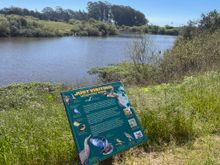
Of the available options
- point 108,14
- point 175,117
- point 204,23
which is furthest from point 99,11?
point 175,117

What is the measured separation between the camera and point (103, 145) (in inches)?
134

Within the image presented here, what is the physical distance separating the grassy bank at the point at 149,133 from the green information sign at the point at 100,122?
928 millimetres

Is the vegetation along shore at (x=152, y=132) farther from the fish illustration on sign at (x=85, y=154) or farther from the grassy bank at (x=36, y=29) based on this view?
the grassy bank at (x=36, y=29)

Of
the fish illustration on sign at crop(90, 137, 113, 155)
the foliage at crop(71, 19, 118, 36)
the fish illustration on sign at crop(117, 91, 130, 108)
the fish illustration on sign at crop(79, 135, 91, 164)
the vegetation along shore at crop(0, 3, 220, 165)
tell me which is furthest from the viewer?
the foliage at crop(71, 19, 118, 36)

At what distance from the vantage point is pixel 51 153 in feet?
14.1

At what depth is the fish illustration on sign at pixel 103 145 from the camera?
10.9 feet

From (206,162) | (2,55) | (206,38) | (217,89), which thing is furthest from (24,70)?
(206,162)

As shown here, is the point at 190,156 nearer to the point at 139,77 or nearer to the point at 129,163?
the point at 129,163

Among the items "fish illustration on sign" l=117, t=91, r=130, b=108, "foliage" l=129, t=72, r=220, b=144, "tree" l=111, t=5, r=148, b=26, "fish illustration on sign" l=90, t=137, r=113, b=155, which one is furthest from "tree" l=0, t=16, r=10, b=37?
"tree" l=111, t=5, r=148, b=26

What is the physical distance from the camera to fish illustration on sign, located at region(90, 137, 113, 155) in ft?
10.9

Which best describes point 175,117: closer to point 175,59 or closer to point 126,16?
point 175,59

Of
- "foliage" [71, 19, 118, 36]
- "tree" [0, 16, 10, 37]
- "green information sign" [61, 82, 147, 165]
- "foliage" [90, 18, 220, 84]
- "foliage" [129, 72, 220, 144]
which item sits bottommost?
"foliage" [71, 19, 118, 36]

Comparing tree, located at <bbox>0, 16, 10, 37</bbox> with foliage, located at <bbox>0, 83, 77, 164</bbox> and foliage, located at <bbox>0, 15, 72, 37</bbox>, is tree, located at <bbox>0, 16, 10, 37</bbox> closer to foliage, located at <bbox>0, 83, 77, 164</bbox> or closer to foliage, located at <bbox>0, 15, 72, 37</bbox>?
foliage, located at <bbox>0, 15, 72, 37</bbox>

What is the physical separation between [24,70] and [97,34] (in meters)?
59.0
